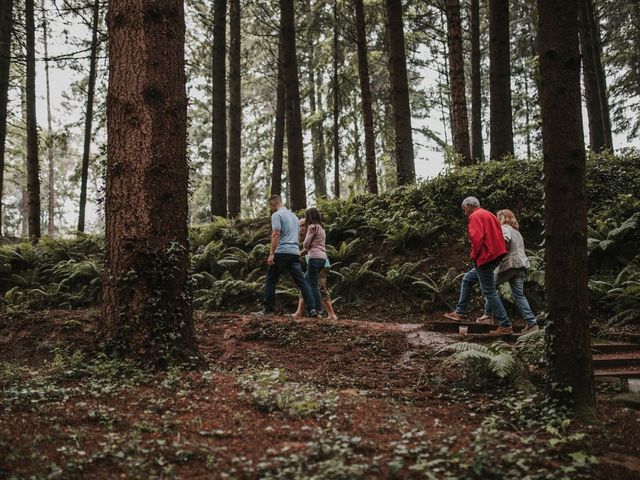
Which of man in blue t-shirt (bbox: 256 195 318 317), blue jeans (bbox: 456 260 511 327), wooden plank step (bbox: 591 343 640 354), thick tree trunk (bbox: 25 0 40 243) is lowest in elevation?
wooden plank step (bbox: 591 343 640 354)

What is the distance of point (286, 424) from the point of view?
4.14 m

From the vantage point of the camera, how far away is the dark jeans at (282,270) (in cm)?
963

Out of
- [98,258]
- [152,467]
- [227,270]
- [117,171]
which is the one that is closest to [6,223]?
[98,258]

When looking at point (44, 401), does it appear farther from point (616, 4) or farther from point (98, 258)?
point (616, 4)

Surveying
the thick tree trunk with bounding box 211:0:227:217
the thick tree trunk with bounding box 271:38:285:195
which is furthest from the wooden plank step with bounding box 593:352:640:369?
the thick tree trunk with bounding box 271:38:285:195

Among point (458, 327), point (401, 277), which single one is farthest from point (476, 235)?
point (401, 277)

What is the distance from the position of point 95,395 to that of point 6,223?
45.6 metres

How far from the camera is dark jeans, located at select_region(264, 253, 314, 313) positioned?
963 centimetres

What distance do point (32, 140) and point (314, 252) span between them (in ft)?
41.6

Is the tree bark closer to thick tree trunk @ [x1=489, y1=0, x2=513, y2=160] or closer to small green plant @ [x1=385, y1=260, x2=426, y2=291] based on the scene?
thick tree trunk @ [x1=489, y1=0, x2=513, y2=160]

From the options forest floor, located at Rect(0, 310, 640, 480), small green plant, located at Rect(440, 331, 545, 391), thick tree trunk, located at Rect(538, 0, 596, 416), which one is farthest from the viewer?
small green plant, located at Rect(440, 331, 545, 391)

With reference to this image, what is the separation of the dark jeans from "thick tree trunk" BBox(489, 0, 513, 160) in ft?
25.5

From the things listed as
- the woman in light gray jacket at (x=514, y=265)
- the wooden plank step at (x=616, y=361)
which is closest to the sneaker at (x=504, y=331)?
the woman in light gray jacket at (x=514, y=265)

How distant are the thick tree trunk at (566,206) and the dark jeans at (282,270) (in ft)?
17.6
